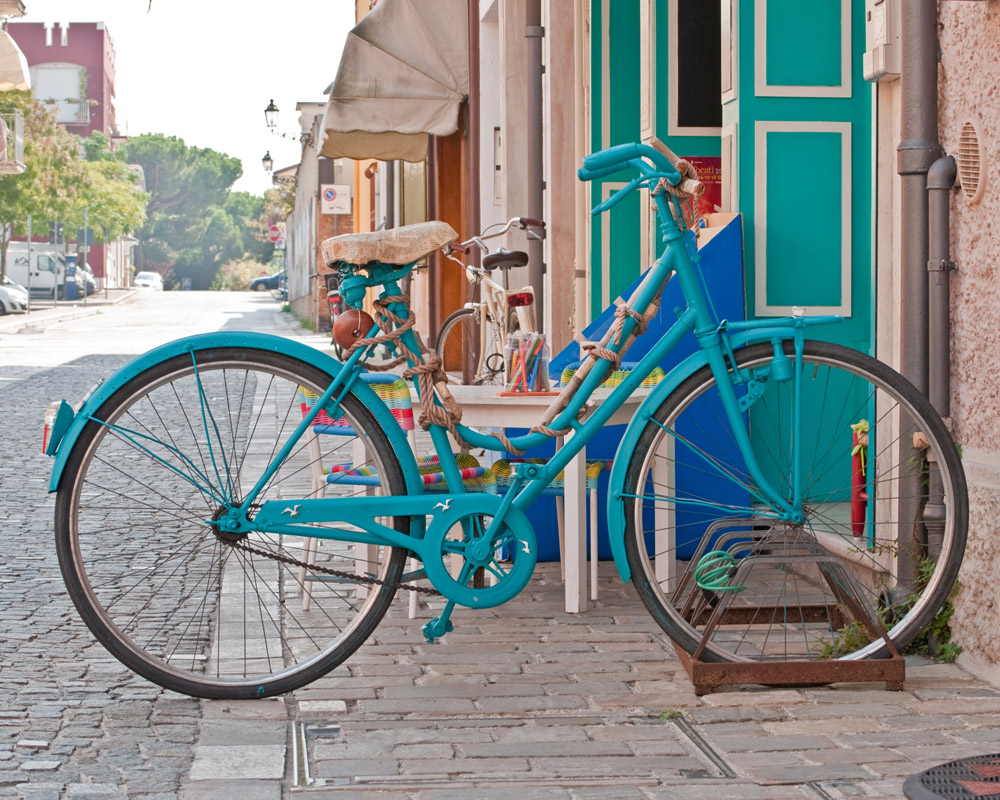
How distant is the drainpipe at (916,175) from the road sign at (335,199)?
2607 cm

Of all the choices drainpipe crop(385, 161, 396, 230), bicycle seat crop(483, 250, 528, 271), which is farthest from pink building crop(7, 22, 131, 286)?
bicycle seat crop(483, 250, 528, 271)

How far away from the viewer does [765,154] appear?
598 centimetres

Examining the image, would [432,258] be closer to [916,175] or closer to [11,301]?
[916,175]

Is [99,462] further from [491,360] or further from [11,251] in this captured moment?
[11,251]

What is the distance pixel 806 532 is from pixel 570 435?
1.09 meters

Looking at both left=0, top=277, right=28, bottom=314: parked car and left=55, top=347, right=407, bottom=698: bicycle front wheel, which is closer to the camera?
left=55, top=347, right=407, bottom=698: bicycle front wheel

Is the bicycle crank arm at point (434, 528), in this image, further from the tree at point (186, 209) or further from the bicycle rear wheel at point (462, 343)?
the tree at point (186, 209)

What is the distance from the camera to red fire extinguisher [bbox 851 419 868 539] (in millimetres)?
4914

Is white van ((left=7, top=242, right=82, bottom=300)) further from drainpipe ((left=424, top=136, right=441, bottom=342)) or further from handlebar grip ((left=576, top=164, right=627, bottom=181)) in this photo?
handlebar grip ((left=576, top=164, right=627, bottom=181))

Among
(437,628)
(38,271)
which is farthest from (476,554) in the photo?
(38,271)

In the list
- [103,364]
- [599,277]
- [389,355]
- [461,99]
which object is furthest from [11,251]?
[389,355]

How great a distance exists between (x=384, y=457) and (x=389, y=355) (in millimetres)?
313

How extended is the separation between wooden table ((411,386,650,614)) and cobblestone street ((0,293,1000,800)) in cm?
19

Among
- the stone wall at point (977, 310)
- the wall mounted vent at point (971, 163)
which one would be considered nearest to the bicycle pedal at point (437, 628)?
the stone wall at point (977, 310)
